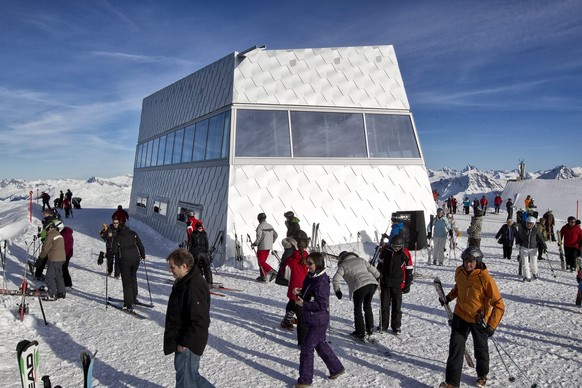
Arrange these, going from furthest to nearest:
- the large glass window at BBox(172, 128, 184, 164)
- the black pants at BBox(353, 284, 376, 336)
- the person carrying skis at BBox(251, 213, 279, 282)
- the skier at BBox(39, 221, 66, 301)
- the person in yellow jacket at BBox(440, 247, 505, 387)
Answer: the large glass window at BBox(172, 128, 184, 164), the person carrying skis at BBox(251, 213, 279, 282), the skier at BBox(39, 221, 66, 301), the black pants at BBox(353, 284, 376, 336), the person in yellow jacket at BBox(440, 247, 505, 387)

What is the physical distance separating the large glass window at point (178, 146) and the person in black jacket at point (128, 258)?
480 inches

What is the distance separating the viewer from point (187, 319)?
13.8 ft

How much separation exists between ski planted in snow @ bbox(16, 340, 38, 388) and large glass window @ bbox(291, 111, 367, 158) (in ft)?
39.7

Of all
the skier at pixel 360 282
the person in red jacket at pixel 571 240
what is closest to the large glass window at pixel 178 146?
the skier at pixel 360 282

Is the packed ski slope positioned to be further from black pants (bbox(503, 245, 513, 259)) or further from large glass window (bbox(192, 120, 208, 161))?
large glass window (bbox(192, 120, 208, 161))

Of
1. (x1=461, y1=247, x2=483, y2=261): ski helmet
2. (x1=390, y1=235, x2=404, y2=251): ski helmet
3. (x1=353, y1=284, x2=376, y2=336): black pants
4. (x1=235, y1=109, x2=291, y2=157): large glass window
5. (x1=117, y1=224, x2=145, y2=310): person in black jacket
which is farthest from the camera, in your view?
(x1=235, y1=109, x2=291, y2=157): large glass window

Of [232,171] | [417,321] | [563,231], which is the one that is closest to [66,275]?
[232,171]

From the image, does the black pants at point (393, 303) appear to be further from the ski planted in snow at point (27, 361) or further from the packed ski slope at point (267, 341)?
the ski planted in snow at point (27, 361)

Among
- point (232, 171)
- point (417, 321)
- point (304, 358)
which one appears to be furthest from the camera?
point (232, 171)

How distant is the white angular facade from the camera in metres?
15.0

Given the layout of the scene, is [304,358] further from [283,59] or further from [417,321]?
[283,59]

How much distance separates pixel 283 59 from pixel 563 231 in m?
11.5

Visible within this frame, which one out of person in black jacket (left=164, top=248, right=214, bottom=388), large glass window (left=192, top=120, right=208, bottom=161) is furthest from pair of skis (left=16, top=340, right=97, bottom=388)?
large glass window (left=192, top=120, right=208, bottom=161)

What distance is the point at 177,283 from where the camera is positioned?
4336 mm
